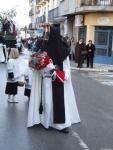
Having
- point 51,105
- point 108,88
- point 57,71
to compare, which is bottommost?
point 108,88

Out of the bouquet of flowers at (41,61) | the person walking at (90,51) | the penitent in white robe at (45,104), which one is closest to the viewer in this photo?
the bouquet of flowers at (41,61)

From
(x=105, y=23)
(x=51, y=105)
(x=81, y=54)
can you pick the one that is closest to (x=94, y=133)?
(x=51, y=105)

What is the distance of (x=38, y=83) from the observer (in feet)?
27.2

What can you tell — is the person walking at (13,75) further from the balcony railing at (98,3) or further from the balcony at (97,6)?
the balcony railing at (98,3)

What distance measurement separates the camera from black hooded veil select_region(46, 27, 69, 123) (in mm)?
8086

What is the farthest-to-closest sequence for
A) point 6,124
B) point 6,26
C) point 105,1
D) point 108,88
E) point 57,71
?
point 105,1 < point 6,26 < point 108,88 < point 6,124 < point 57,71

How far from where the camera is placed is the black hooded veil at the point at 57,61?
8086mm

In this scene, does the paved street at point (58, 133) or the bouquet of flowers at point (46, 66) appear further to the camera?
the bouquet of flowers at point (46, 66)

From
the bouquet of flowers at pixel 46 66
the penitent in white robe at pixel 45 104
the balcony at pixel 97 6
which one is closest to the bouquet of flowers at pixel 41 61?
the bouquet of flowers at pixel 46 66

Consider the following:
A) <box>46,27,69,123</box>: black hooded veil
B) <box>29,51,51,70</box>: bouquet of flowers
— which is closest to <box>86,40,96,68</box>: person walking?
<box>46,27,69,123</box>: black hooded veil

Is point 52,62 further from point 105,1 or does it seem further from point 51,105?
point 105,1

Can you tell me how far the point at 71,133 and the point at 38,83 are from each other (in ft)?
3.63

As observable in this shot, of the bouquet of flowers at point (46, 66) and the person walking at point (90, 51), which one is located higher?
the bouquet of flowers at point (46, 66)

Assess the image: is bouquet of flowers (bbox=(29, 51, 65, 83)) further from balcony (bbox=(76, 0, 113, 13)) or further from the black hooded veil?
Result: balcony (bbox=(76, 0, 113, 13))
